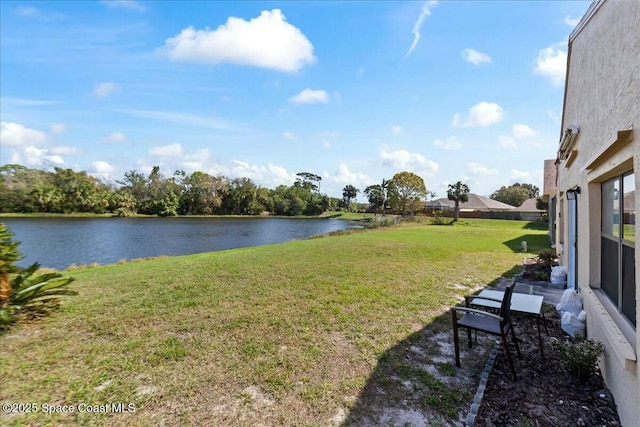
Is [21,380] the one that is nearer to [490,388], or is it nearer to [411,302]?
[490,388]

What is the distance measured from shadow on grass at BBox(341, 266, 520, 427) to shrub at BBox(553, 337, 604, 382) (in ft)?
2.46

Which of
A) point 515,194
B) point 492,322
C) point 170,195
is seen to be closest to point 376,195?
point 515,194

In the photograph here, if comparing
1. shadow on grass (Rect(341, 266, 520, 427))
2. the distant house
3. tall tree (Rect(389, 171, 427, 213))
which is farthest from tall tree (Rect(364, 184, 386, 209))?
shadow on grass (Rect(341, 266, 520, 427))

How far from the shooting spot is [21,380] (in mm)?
2807

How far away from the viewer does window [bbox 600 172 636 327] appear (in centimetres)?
250

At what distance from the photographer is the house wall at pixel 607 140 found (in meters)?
2.14

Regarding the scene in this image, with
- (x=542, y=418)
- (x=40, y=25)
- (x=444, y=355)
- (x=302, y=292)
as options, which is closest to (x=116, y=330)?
(x=302, y=292)

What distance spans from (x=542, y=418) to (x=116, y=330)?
4667 millimetres

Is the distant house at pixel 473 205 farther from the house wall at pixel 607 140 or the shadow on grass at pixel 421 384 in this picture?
the shadow on grass at pixel 421 384

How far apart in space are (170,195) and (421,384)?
6041 centimetres

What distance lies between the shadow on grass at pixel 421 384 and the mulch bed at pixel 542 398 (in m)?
0.17

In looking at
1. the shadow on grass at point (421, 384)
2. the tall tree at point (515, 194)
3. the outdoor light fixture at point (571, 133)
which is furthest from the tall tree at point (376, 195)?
the shadow on grass at point (421, 384)

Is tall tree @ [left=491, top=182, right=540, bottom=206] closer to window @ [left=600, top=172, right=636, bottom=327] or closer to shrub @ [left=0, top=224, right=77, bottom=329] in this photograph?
window @ [left=600, top=172, right=636, bottom=327]

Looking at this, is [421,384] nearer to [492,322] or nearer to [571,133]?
[492,322]
